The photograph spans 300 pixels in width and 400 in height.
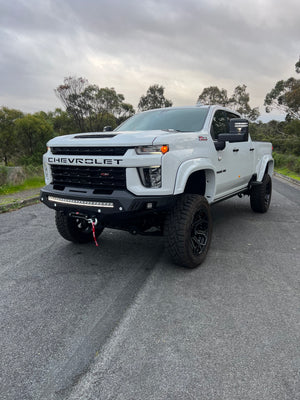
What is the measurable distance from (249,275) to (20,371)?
2462 millimetres

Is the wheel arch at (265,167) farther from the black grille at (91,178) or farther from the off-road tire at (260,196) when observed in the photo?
the black grille at (91,178)

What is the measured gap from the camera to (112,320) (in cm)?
260

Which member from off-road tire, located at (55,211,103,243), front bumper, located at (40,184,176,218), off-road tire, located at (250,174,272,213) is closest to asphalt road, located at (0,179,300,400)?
off-road tire, located at (55,211,103,243)

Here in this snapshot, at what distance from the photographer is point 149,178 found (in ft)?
10.3

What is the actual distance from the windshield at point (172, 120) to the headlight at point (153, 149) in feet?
3.73

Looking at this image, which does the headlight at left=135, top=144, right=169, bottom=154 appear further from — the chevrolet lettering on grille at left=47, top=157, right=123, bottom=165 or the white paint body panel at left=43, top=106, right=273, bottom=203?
the chevrolet lettering on grille at left=47, top=157, right=123, bottom=165

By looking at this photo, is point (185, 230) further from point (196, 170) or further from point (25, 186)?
point (25, 186)

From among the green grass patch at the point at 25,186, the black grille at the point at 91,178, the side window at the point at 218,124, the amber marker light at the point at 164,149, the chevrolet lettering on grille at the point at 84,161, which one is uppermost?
the side window at the point at 218,124

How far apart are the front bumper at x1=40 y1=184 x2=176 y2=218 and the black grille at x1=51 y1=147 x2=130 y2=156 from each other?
0.40 meters

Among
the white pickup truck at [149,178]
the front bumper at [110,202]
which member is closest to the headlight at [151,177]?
the white pickup truck at [149,178]

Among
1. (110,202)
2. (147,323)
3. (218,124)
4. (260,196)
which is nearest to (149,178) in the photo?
(110,202)

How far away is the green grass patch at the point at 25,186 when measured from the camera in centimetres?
943

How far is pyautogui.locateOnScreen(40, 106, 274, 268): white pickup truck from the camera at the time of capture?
311 cm

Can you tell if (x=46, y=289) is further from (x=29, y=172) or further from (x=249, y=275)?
(x=29, y=172)
